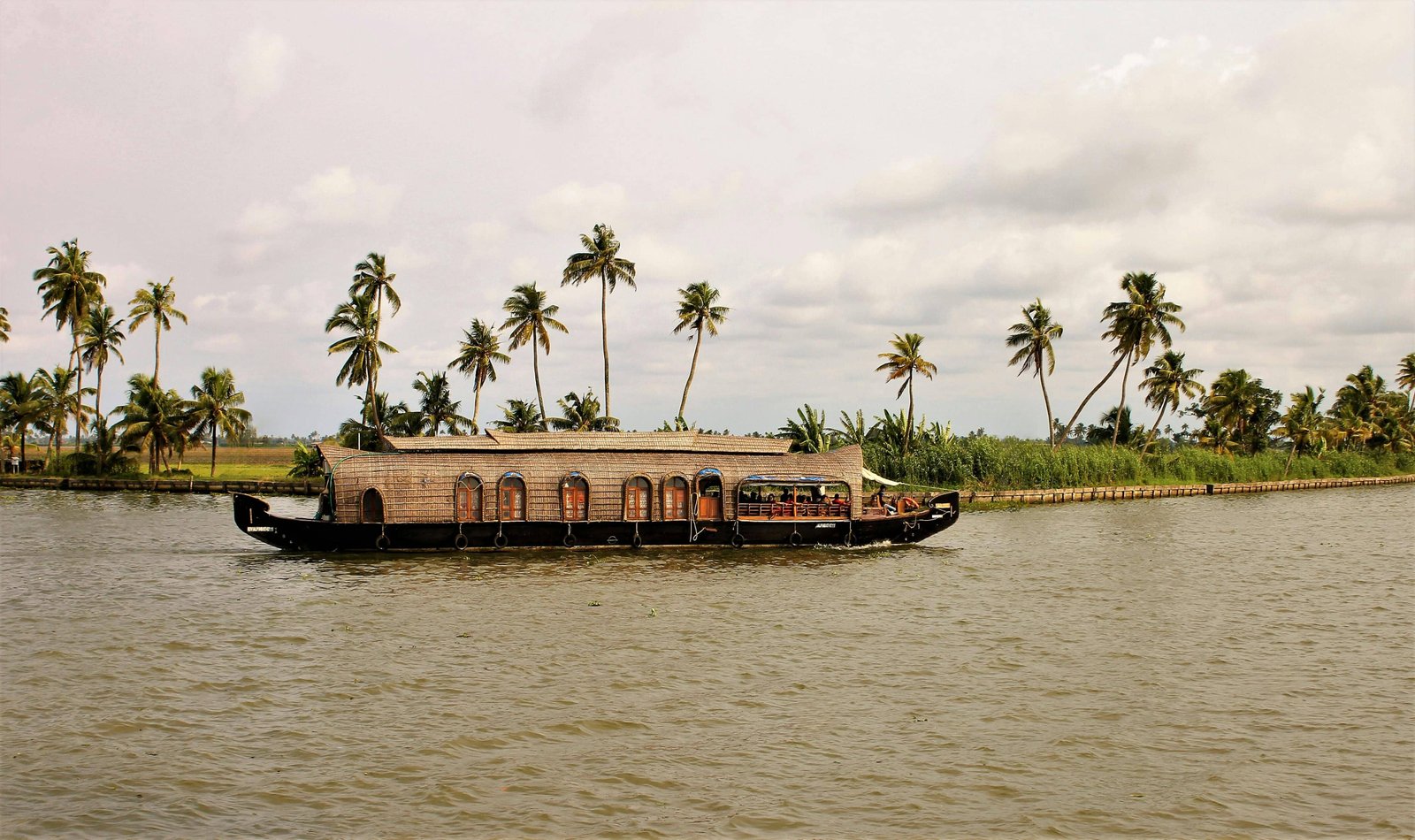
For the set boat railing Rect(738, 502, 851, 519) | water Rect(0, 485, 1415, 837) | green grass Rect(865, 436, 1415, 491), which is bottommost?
water Rect(0, 485, 1415, 837)

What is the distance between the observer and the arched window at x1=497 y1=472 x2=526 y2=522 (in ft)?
89.2

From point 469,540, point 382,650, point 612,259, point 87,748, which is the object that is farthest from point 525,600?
point 612,259

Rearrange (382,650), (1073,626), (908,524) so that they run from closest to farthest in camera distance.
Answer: (382,650) → (1073,626) → (908,524)

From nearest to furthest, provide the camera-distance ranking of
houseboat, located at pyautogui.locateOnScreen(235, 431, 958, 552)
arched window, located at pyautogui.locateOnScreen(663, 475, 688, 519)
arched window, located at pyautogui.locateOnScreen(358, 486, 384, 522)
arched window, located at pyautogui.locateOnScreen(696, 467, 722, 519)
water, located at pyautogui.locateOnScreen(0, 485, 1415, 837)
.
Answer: water, located at pyautogui.locateOnScreen(0, 485, 1415, 837) → arched window, located at pyautogui.locateOnScreen(358, 486, 384, 522) → houseboat, located at pyautogui.locateOnScreen(235, 431, 958, 552) → arched window, located at pyautogui.locateOnScreen(663, 475, 688, 519) → arched window, located at pyautogui.locateOnScreen(696, 467, 722, 519)

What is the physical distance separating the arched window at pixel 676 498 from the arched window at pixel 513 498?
12.5 feet

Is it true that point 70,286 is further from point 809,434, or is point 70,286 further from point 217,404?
point 809,434

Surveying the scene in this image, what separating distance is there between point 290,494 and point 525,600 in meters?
37.0

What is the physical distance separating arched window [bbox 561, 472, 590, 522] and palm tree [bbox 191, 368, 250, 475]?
1400 inches

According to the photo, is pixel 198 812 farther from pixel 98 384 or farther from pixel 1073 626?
pixel 98 384

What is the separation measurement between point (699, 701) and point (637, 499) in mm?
14801

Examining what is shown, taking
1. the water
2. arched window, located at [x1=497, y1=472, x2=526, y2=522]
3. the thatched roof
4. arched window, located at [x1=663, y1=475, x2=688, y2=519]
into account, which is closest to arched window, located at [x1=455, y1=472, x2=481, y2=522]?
arched window, located at [x1=497, y1=472, x2=526, y2=522]

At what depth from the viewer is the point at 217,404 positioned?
55750mm

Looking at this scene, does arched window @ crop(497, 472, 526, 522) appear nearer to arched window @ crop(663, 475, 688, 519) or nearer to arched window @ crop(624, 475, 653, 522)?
arched window @ crop(624, 475, 653, 522)

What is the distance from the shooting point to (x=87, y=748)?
1141 centimetres
